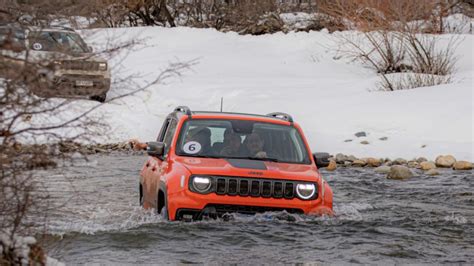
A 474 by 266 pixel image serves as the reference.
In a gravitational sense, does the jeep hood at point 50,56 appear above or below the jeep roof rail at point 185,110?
above

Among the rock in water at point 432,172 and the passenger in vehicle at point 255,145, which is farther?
the rock in water at point 432,172

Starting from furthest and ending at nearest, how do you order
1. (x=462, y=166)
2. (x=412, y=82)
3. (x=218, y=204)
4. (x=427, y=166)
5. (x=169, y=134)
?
(x=412, y=82), (x=427, y=166), (x=462, y=166), (x=169, y=134), (x=218, y=204)

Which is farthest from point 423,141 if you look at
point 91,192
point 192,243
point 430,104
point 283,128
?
point 192,243

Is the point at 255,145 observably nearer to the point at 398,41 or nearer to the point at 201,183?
the point at 201,183

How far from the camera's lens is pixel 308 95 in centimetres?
2783

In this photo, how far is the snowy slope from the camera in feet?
75.4

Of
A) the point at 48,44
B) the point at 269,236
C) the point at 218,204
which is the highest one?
the point at 48,44

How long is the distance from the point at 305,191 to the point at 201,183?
3.71 ft

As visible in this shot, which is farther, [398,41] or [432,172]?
[398,41]

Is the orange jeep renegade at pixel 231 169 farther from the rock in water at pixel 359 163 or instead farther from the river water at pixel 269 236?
the rock in water at pixel 359 163

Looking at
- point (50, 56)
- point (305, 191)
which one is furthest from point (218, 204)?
point (50, 56)

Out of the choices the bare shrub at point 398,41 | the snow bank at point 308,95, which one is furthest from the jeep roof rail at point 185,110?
the bare shrub at point 398,41

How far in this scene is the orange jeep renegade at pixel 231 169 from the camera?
10867 millimetres

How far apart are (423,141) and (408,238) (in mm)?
11351
